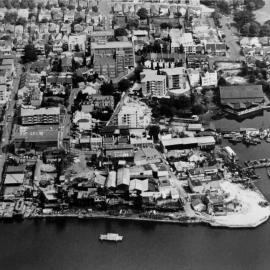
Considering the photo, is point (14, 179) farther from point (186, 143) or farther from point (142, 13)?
point (142, 13)

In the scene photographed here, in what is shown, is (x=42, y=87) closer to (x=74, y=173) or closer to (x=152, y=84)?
(x=152, y=84)

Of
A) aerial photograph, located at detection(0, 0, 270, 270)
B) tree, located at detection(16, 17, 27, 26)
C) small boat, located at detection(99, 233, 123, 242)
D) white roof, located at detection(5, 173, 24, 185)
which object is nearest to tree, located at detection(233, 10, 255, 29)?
aerial photograph, located at detection(0, 0, 270, 270)

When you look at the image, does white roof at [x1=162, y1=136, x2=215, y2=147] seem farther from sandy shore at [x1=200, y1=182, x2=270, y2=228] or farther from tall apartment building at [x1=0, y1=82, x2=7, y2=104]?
tall apartment building at [x1=0, y1=82, x2=7, y2=104]

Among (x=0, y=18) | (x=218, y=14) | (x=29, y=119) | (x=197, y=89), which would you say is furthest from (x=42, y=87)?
(x=218, y=14)

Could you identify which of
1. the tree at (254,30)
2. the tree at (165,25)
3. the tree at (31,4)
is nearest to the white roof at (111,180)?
the tree at (165,25)

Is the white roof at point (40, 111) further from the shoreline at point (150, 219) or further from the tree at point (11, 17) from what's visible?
the tree at point (11, 17)
